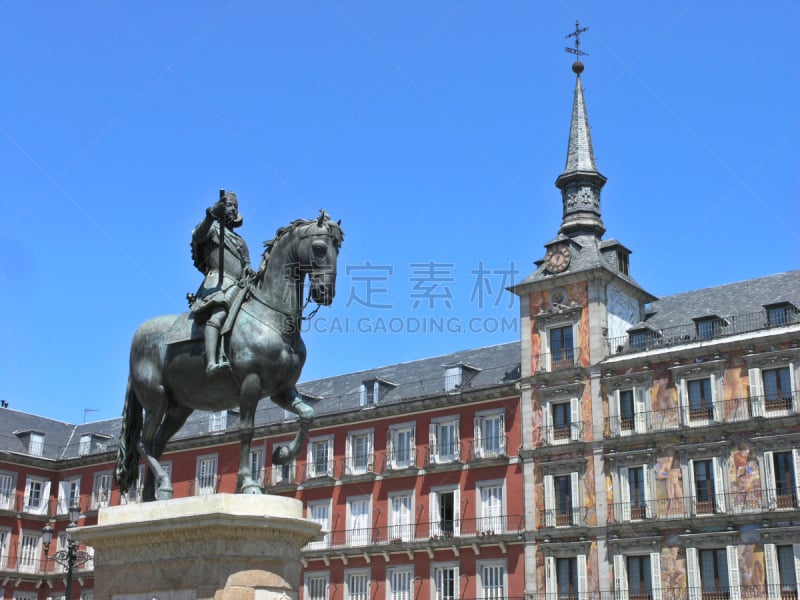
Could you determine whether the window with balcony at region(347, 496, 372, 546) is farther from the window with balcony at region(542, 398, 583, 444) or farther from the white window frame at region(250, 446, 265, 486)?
the window with balcony at region(542, 398, 583, 444)

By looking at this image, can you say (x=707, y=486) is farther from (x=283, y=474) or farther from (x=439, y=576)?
(x=283, y=474)

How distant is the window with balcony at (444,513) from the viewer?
4716 centimetres

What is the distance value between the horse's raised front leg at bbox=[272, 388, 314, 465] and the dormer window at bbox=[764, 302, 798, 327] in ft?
112

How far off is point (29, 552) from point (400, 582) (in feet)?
80.9

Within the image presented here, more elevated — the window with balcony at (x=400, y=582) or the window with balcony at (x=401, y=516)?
the window with balcony at (x=401, y=516)

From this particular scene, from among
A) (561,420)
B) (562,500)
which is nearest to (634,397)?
(561,420)

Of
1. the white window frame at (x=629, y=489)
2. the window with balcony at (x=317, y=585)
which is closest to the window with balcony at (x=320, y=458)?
the window with balcony at (x=317, y=585)

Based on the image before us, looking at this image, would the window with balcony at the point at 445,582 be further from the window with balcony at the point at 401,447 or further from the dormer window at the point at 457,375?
the dormer window at the point at 457,375

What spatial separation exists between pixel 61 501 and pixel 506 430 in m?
30.2

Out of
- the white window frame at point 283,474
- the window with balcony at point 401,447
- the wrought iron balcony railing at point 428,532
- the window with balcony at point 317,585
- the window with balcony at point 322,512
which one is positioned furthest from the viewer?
the white window frame at point 283,474

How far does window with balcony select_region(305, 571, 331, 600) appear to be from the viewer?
50.3m

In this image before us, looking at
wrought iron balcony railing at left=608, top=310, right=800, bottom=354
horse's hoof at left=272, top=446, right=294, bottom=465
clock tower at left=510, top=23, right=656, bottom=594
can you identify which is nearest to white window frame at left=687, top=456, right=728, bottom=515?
clock tower at left=510, top=23, right=656, bottom=594

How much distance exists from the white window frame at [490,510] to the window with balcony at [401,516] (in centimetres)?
359

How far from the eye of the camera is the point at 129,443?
39.1 feet
